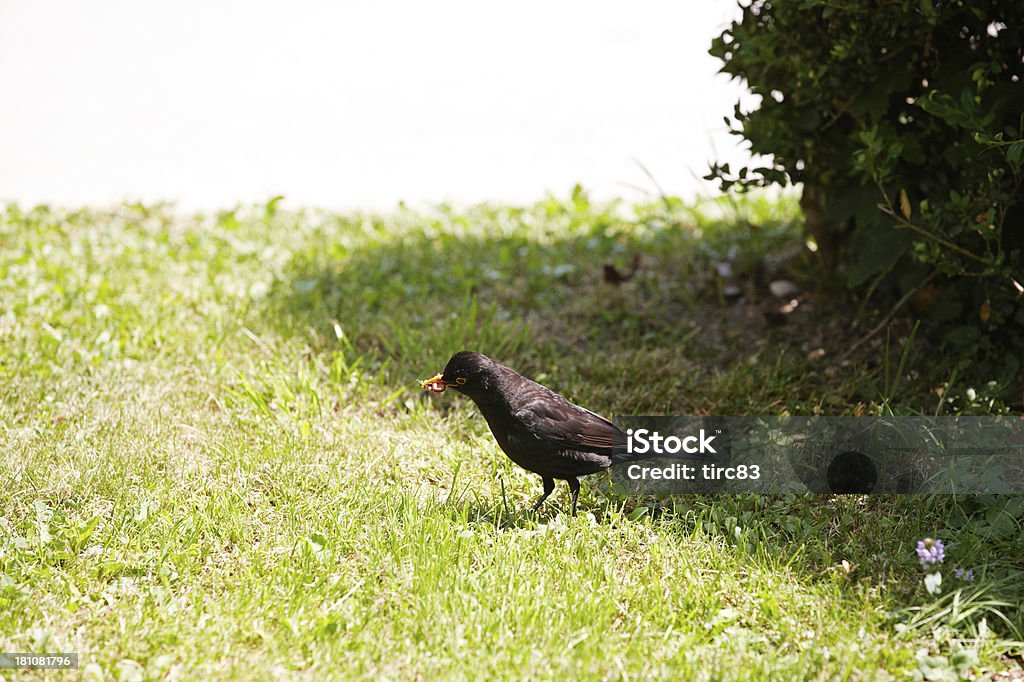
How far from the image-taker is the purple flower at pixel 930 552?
8.82 ft

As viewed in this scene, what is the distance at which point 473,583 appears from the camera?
2660 millimetres

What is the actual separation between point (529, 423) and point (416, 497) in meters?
0.46

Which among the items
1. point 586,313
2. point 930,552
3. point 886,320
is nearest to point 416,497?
point 930,552

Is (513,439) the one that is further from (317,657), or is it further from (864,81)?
(864,81)

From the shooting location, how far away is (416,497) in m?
3.11

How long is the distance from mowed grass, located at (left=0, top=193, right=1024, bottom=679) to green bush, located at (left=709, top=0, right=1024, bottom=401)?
0.42 metres

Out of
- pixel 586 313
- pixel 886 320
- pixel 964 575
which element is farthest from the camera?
pixel 586 313

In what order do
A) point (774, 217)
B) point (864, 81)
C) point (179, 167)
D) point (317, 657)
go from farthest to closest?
point (179, 167), point (774, 217), point (864, 81), point (317, 657)

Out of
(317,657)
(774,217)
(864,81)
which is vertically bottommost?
(317,657)

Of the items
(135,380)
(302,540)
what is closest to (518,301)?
(135,380)

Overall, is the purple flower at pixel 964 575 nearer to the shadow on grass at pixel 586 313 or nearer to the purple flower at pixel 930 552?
the purple flower at pixel 930 552

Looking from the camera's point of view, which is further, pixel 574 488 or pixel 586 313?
pixel 586 313

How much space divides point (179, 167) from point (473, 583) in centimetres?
539

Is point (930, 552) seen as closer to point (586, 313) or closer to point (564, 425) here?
point (564, 425)
